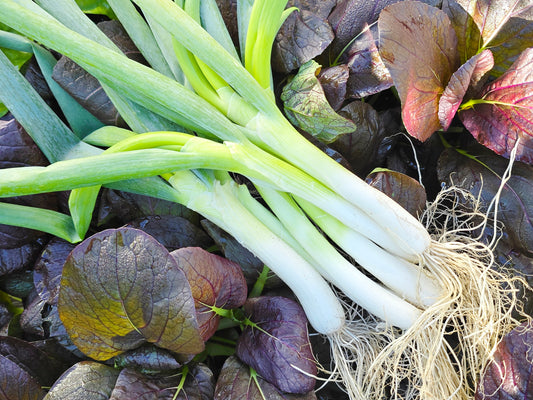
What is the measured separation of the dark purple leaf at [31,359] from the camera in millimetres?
773

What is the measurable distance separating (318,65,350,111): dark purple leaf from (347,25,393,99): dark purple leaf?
0.11 ft

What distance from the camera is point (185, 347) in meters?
0.70

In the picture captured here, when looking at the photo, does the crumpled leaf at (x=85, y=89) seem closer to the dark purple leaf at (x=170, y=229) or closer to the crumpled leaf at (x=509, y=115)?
the dark purple leaf at (x=170, y=229)

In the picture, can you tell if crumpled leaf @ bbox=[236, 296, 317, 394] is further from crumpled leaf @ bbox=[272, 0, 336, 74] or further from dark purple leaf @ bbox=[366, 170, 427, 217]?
crumpled leaf @ bbox=[272, 0, 336, 74]

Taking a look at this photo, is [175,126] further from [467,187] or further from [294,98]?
A: [467,187]

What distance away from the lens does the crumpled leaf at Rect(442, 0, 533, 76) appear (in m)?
0.84

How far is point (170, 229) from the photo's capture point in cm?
85

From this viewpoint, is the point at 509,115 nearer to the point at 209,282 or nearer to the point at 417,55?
the point at 417,55

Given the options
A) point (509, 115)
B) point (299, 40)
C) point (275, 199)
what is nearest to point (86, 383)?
point (275, 199)

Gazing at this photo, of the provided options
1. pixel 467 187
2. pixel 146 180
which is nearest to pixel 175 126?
pixel 146 180

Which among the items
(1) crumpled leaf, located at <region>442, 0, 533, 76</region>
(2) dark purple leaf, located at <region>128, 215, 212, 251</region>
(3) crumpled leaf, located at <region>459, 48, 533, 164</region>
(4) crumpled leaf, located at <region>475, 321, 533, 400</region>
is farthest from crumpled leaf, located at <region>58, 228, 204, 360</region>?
(1) crumpled leaf, located at <region>442, 0, 533, 76</region>

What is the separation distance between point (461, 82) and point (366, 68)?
161 mm

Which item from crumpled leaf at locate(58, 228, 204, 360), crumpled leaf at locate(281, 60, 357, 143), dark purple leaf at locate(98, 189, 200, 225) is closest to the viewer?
crumpled leaf at locate(58, 228, 204, 360)

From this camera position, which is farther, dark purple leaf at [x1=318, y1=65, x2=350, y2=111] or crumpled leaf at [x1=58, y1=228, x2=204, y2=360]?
dark purple leaf at [x1=318, y1=65, x2=350, y2=111]
